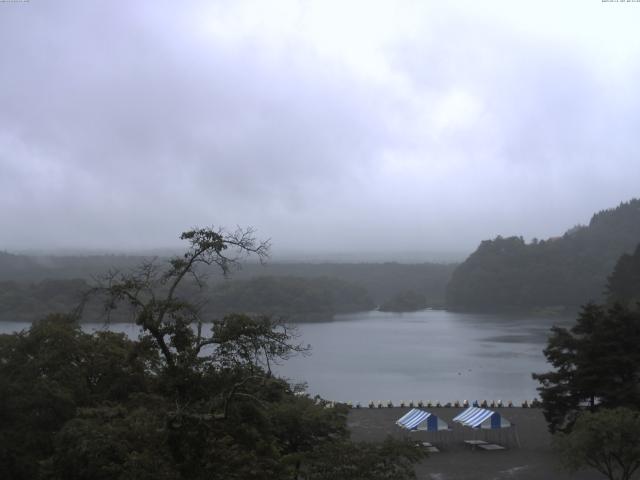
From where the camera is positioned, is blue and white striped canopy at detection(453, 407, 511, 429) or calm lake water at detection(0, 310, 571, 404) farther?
calm lake water at detection(0, 310, 571, 404)

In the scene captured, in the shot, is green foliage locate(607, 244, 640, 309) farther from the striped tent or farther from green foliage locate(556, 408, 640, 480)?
green foliage locate(556, 408, 640, 480)

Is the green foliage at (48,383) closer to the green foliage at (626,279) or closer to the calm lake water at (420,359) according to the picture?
the calm lake water at (420,359)

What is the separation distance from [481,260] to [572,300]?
9852 millimetres

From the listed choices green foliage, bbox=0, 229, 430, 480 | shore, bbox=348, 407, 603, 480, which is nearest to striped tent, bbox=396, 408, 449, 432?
shore, bbox=348, 407, 603, 480

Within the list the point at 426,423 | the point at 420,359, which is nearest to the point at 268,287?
the point at 420,359

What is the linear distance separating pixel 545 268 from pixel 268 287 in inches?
1027

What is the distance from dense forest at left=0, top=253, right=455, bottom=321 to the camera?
4331cm

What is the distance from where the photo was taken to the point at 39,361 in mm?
8773

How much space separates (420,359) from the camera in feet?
113

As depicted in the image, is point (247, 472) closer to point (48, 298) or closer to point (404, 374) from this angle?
point (404, 374)

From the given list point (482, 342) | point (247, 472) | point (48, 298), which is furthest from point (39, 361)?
point (48, 298)

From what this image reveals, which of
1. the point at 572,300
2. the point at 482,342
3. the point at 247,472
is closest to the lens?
the point at 247,472

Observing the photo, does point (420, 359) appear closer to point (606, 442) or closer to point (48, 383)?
point (606, 442)

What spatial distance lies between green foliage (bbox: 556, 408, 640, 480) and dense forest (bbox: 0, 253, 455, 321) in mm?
22788
